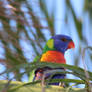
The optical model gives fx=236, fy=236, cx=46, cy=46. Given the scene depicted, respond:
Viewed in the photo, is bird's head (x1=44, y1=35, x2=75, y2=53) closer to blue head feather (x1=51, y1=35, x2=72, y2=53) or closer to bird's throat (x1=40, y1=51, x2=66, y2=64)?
blue head feather (x1=51, y1=35, x2=72, y2=53)

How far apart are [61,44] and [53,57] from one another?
0.35 meters

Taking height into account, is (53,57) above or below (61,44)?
below

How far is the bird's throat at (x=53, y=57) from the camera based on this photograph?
65.4 inches

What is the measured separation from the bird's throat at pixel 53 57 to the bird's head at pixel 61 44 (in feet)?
0.33

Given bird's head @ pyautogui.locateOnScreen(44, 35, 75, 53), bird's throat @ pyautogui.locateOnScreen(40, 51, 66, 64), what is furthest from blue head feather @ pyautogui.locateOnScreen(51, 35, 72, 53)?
bird's throat @ pyautogui.locateOnScreen(40, 51, 66, 64)

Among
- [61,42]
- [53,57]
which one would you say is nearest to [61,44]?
[61,42]

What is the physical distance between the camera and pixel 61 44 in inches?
81.4

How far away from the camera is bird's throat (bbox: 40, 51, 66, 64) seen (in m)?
1.66

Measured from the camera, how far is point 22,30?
4.95 feet

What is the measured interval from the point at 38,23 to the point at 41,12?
15cm

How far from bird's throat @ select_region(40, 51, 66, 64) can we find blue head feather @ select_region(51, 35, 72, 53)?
0.33 feet

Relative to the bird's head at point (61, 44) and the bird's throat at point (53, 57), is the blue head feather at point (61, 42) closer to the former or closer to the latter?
→ the bird's head at point (61, 44)

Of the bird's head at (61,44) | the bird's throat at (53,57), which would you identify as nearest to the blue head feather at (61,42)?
the bird's head at (61,44)

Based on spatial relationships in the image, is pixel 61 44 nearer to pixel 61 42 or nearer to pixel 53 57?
pixel 61 42
